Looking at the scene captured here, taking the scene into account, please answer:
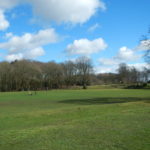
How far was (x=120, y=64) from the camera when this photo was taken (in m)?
153

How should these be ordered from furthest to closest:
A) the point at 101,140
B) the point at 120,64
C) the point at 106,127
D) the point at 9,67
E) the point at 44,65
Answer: the point at 120,64 → the point at 44,65 → the point at 9,67 → the point at 106,127 → the point at 101,140

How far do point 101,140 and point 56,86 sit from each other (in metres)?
118

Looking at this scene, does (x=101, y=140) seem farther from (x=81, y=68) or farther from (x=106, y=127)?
(x=81, y=68)

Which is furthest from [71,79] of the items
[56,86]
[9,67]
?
[9,67]

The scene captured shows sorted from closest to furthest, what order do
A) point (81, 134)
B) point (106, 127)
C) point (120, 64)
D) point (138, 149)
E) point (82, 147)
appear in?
1. point (138, 149)
2. point (82, 147)
3. point (81, 134)
4. point (106, 127)
5. point (120, 64)

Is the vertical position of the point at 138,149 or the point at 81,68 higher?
the point at 81,68

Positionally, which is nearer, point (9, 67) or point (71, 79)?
point (9, 67)

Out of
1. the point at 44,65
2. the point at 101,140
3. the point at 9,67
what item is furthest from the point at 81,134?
the point at 44,65

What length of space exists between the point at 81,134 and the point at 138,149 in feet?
8.36

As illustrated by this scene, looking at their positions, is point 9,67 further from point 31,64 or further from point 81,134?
point 81,134

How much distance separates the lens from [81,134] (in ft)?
29.5

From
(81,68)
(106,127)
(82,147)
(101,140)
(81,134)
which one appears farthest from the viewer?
(81,68)

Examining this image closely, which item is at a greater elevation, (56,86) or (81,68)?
(81,68)

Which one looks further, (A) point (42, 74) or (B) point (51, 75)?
(B) point (51, 75)
